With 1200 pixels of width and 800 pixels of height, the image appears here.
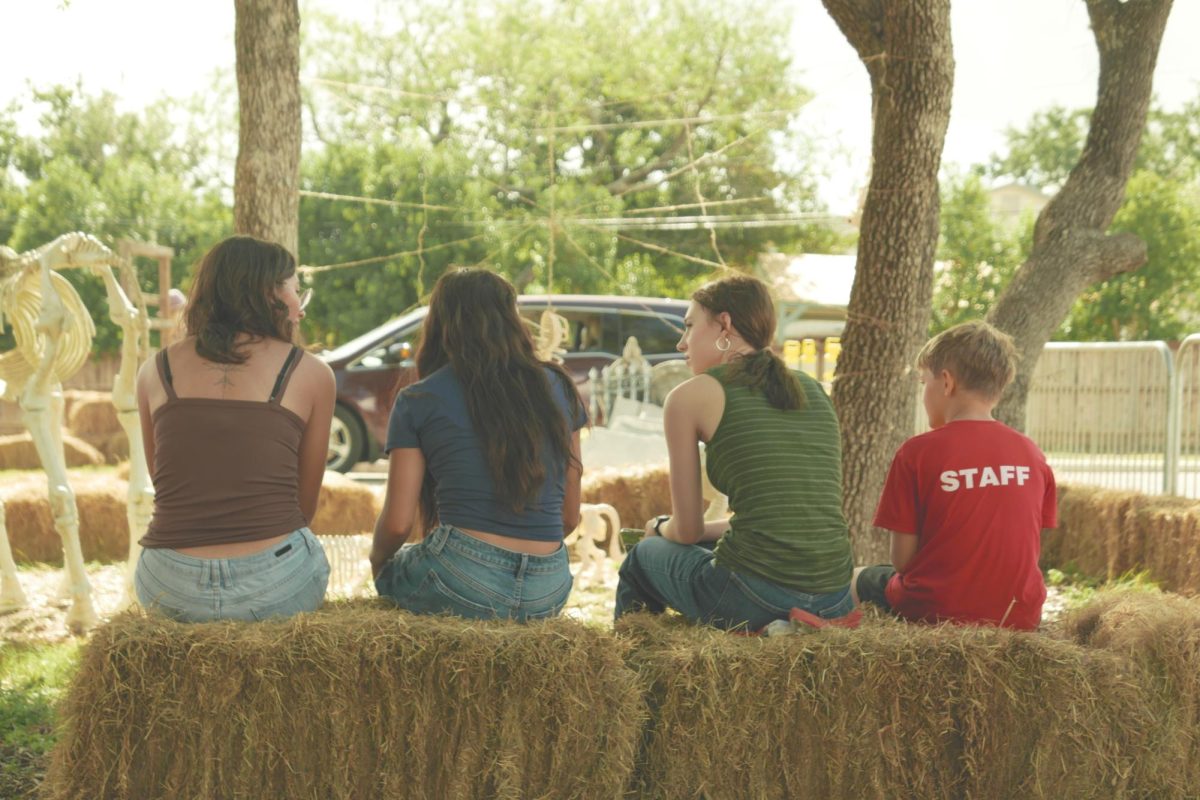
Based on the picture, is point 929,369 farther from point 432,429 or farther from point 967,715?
point 432,429

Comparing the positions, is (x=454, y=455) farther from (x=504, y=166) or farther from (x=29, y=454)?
(x=504, y=166)

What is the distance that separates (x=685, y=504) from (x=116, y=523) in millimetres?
5644

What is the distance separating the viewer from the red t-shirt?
3154 millimetres

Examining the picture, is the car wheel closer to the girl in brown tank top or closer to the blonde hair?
the girl in brown tank top

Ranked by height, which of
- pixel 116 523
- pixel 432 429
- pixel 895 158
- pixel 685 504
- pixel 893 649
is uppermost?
pixel 895 158

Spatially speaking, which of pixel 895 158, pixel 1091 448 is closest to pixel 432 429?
pixel 895 158

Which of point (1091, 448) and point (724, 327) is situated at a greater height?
point (724, 327)

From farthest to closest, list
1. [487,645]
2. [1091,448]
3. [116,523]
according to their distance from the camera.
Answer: [1091,448]
[116,523]
[487,645]

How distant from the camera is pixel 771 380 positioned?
3186mm

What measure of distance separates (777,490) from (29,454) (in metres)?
12.2

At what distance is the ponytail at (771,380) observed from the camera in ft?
10.4

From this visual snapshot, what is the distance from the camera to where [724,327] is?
11.0 ft

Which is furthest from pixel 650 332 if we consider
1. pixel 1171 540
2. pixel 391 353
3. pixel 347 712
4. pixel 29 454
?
pixel 347 712

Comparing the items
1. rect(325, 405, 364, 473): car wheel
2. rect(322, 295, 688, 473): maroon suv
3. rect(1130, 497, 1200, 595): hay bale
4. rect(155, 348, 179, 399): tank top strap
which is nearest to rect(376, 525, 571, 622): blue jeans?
rect(155, 348, 179, 399): tank top strap
